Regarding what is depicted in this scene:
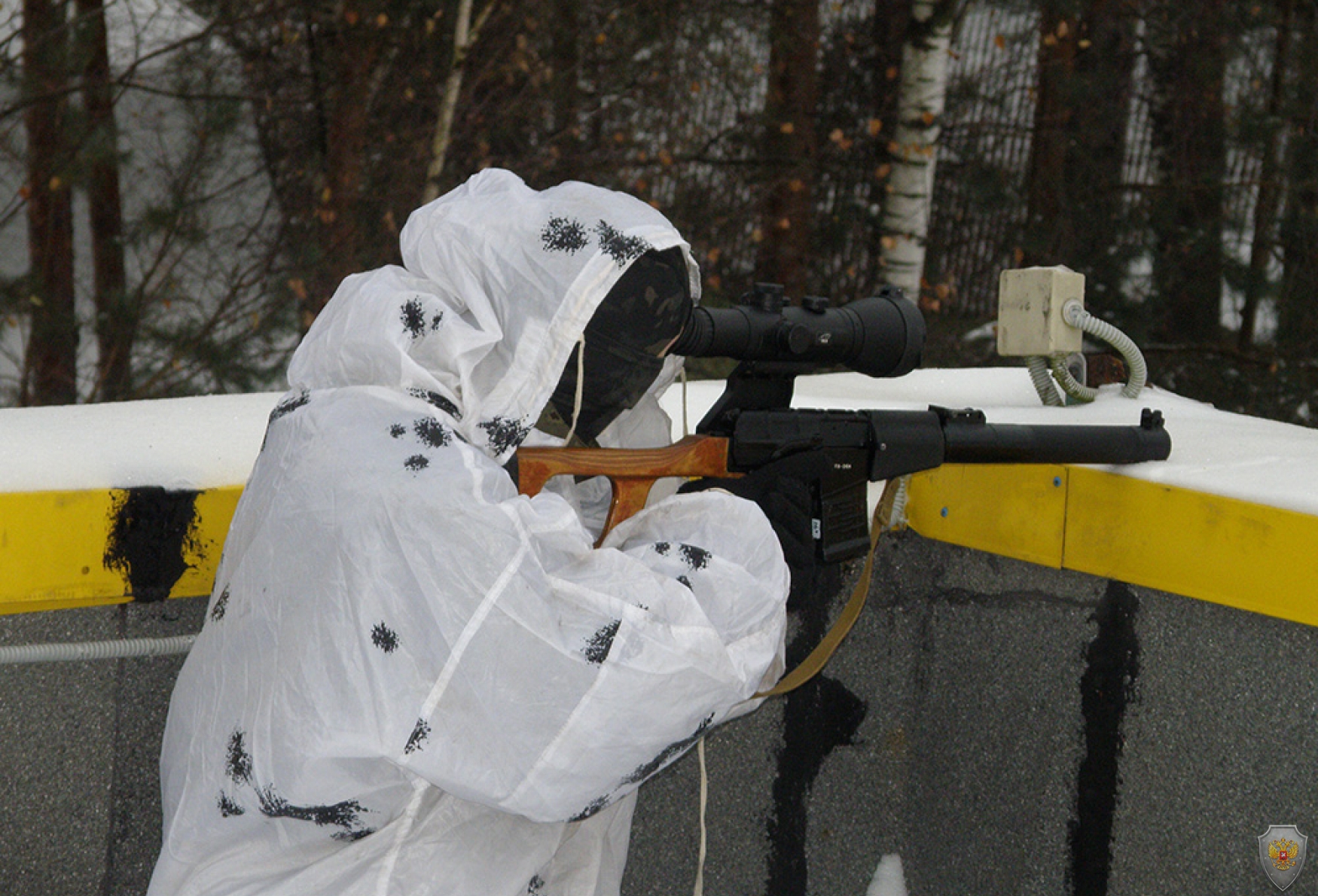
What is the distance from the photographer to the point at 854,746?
7.47ft

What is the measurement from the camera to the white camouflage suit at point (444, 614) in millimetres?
1271

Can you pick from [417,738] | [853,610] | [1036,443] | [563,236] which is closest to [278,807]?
[417,738]

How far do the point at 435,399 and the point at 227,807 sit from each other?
0.49m

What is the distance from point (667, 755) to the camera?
55.2 inches

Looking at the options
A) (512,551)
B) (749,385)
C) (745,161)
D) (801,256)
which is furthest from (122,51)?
(512,551)

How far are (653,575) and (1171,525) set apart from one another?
0.89 m

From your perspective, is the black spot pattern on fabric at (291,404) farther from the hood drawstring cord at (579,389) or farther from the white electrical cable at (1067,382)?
the white electrical cable at (1067,382)

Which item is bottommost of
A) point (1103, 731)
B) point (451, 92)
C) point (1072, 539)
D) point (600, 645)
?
point (1103, 731)

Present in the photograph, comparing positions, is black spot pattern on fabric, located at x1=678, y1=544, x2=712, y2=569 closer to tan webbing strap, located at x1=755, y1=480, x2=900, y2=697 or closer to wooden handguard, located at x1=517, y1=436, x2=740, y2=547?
wooden handguard, located at x1=517, y1=436, x2=740, y2=547

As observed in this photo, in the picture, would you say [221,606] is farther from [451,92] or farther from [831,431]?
[451,92]

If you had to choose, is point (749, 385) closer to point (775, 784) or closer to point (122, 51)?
point (775, 784)

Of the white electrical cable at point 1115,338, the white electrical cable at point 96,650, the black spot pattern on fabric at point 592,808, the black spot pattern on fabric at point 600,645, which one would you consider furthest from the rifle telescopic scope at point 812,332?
the white electrical cable at point 96,650

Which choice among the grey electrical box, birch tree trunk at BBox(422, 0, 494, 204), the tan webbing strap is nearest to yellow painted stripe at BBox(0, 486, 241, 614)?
the tan webbing strap

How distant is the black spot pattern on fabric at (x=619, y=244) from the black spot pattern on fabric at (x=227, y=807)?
719 mm
